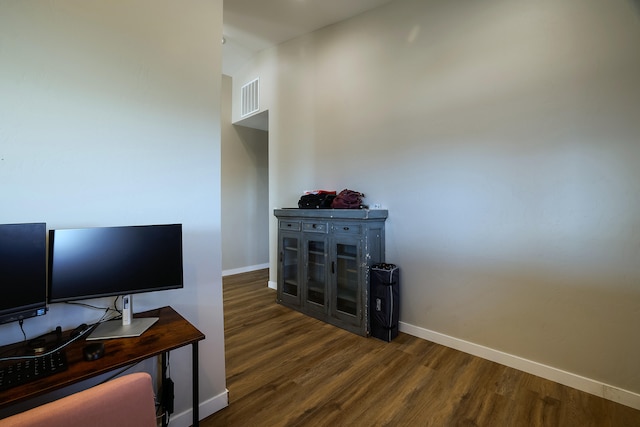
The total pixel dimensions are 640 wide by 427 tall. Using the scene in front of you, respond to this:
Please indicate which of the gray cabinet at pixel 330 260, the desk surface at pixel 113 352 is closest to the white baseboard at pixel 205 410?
the desk surface at pixel 113 352

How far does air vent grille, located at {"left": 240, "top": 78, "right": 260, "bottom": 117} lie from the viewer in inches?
173

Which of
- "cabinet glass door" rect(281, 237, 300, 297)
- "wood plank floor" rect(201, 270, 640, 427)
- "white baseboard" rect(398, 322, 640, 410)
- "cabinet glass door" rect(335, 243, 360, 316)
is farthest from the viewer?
"cabinet glass door" rect(281, 237, 300, 297)

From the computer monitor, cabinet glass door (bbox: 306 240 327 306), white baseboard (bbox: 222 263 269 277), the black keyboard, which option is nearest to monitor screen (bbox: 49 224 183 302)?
the computer monitor

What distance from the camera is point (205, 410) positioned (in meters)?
1.73

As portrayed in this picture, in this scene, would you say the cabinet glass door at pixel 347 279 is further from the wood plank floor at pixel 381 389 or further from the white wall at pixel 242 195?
the white wall at pixel 242 195

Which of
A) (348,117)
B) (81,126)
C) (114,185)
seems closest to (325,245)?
(348,117)

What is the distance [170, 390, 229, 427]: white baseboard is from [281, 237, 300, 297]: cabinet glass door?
174cm

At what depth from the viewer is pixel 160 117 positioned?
1566mm

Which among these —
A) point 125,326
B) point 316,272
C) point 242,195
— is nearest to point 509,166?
point 316,272

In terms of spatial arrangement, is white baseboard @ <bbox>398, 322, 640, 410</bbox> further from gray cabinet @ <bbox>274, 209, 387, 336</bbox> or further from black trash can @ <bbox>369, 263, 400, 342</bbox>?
gray cabinet @ <bbox>274, 209, 387, 336</bbox>

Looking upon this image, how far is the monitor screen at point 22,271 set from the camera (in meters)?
1.04

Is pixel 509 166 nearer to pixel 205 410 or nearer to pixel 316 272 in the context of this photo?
pixel 316 272

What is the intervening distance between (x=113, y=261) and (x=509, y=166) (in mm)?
→ 2735

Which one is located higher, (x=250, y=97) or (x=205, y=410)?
(x=250, y=97)
